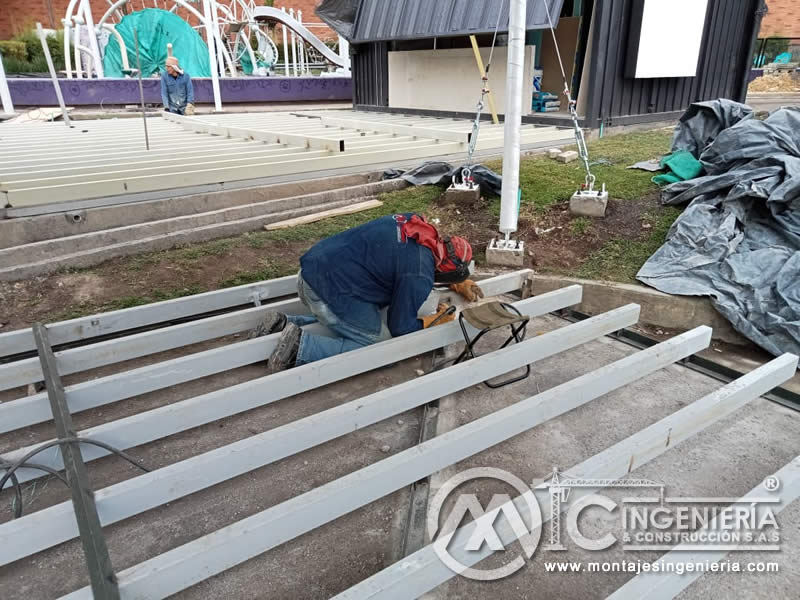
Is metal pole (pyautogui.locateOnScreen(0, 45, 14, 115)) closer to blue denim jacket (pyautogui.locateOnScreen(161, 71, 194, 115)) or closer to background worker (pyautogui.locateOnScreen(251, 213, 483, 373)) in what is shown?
blue denim jacket (pyautogui.locateOnScreen(161, 71, 194, 115))

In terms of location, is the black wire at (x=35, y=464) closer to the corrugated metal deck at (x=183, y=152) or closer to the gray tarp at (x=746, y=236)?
the corrugated metal deck at (x=183, y=152)

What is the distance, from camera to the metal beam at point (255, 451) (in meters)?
2.02

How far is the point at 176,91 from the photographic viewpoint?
1248 centimetres

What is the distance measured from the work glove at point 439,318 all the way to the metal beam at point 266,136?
12.8ft

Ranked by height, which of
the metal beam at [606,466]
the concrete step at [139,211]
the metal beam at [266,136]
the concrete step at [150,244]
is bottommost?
the metal beam at [606,466]

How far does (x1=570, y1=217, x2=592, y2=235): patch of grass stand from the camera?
17.0 feet

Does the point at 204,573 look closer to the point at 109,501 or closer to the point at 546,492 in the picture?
the point at 109,501

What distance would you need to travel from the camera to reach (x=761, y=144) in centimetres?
502

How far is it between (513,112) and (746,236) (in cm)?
225

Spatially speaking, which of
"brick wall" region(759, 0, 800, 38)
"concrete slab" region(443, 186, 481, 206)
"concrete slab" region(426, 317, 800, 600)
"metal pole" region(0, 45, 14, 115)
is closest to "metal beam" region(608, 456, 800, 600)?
"concrete slab" region(426, 317, 800, 600)

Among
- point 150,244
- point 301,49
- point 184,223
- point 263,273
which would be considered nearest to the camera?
point 263,273

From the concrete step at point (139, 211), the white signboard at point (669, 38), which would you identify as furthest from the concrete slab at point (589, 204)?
the white signboard at point (669, 38)

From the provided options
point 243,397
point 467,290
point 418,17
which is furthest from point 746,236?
point 418,17

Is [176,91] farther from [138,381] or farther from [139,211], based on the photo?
[138,381]
